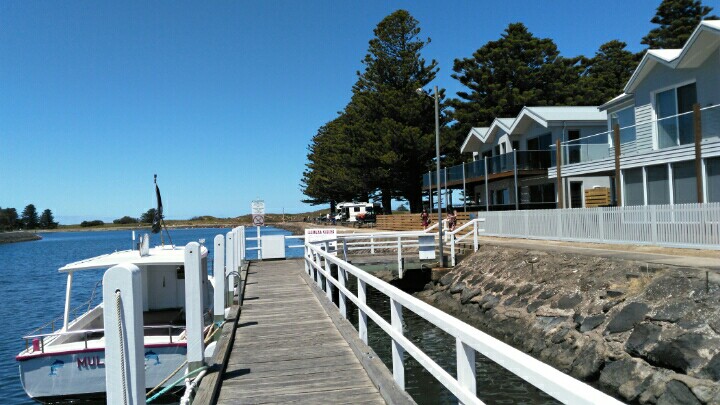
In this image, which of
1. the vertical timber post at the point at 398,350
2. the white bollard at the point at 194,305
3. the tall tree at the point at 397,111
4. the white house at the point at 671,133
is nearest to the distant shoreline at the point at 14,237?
the tall tree at the point at 397,111

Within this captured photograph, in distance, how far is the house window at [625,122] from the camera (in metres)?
23.7

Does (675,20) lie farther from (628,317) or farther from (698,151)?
(628,317)

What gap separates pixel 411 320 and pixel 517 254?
14.3 feet

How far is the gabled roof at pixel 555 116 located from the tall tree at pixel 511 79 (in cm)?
1492

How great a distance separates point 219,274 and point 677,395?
716cm

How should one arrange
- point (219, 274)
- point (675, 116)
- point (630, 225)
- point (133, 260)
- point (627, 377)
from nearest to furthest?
point (219, 274) < point (627, 377) < point (133, 260) < point (630, 225) < point (675, 116)

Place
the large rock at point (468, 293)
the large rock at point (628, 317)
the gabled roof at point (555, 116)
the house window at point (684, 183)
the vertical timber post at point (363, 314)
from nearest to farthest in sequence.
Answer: the vertical timber post at point (363, 314), the large rock at point (628, 317), the large rock at point (468, 293), the house window at point (684, 183), the gabled roof at point (555, 116)

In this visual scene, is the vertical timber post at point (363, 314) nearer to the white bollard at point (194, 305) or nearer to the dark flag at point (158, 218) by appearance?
the white bollard at point (194, 305)

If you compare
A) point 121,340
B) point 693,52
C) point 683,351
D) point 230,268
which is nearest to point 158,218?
point 230,268

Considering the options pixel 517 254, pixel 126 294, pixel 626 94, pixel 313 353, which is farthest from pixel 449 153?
pixel 126 294

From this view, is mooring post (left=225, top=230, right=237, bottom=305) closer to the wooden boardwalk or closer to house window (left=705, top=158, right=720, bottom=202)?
the wooden boardwalk

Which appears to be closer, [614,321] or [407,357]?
[614,321]

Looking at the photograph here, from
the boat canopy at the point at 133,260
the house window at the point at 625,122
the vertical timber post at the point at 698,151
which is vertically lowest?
the boat canopy at the point at 133,260

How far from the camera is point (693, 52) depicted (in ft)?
67.7
